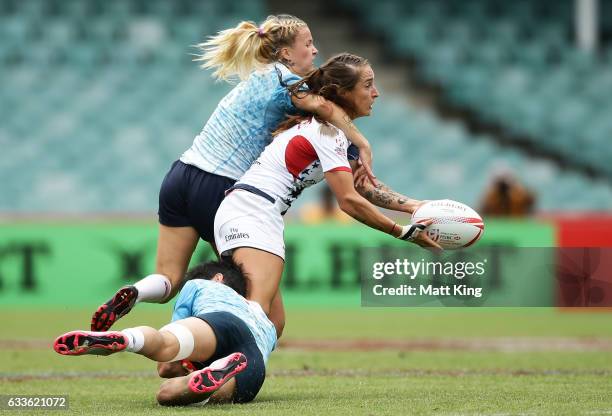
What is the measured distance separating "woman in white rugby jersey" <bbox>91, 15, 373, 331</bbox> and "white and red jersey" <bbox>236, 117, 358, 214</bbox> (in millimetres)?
224

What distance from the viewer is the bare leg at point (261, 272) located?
22.0 ft

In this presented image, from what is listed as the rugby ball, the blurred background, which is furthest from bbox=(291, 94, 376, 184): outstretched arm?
the blurred background

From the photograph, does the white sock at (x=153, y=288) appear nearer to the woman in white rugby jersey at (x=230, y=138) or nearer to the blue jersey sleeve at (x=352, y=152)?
the woman in white rugby jersey at (x=230, y=138)

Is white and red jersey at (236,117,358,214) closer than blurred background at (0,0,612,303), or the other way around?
white and red jersey at (236,117,358,214)

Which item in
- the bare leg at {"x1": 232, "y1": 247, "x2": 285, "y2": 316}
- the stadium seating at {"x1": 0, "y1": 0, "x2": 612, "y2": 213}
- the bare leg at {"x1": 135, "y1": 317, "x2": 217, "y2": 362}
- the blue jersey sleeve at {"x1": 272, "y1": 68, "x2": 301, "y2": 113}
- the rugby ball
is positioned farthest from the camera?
the stadium seating at {"x1": 0, "y1": 0, "x2": 612, "y2": 213}

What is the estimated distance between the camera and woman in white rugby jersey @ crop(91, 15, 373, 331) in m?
7.24

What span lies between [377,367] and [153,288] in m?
2.34

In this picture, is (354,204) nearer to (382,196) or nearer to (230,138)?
(382,196)

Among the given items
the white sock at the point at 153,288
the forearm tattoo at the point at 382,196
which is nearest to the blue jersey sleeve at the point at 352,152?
the forearm tattoo at the point at 382,196

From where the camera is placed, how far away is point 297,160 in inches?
275

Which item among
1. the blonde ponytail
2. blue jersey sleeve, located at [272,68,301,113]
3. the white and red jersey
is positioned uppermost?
the blonde ponytail

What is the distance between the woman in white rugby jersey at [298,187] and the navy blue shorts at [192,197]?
231 mm

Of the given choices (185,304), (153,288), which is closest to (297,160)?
(185,304)

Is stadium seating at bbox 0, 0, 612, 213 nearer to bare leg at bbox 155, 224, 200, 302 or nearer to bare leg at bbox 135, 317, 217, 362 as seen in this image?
bare leg at bbox 155, 224, 200, 302
